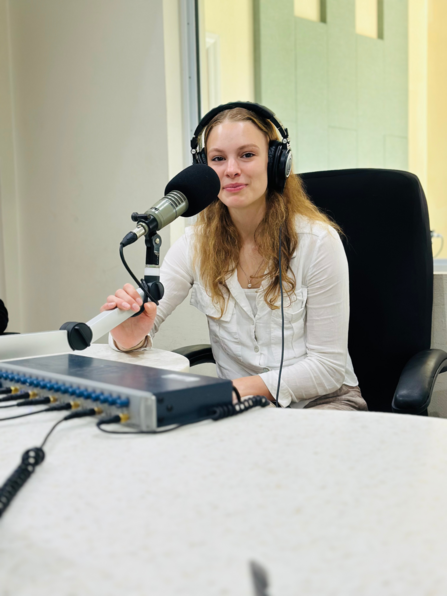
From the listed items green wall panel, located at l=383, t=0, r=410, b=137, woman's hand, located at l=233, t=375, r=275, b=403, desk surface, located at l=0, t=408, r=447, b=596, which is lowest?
woman's hand, located at l=233, t=375, r=275, b=403

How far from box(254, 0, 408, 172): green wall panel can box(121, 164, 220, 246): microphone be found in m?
0.96

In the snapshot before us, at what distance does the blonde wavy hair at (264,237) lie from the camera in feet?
4.32

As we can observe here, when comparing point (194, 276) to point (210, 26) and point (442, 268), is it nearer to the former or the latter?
point (442, 268)

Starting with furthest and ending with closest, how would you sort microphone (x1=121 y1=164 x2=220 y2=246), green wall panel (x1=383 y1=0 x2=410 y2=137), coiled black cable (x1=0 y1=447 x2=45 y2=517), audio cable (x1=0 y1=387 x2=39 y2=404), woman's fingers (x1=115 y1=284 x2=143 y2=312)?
green wall panel (x1=383 y1=0 x2=410 y2=137) → woman's fingers (x1=115 y1=284 x2=143 y2=312) → microphone (x1=121 y1=164 x2=220 y2=246) → audio cable (x1=0 y1=387 x2=39 y2=404) → coiled black cable (x1=0 y1=447 x2=45 y2=517)

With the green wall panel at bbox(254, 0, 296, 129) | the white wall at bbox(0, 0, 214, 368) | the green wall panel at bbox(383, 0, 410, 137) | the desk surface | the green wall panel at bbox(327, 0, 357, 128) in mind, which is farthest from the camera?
the white wall at bbox(0, 0, 214, 368)

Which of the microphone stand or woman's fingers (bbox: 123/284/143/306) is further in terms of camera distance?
woman's fingers (bbox: 123/284/143/306)

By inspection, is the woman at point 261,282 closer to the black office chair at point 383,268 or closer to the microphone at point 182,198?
the black office chair at point 383,268

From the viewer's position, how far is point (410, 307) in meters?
1.30

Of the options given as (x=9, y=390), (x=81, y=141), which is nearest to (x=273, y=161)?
(x=9, y=390)

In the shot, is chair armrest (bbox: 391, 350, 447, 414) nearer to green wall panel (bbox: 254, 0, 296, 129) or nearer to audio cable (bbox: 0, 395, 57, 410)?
audio cable (bbox: 0, 395, 57, 410)

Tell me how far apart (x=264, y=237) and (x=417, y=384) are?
519 millimetres

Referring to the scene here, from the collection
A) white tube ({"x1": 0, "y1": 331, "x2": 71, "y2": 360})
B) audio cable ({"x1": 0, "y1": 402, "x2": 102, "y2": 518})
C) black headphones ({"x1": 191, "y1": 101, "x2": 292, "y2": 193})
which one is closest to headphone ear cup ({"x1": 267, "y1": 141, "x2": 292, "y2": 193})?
black headphones ({"x1": 191, "y1": 101, "x2": 292, "y2": 193})

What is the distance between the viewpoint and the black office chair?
4.24 ft

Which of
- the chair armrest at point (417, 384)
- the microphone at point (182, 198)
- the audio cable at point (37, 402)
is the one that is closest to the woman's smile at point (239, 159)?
the microphone at point (182, 198)
